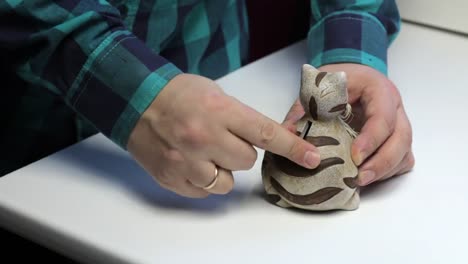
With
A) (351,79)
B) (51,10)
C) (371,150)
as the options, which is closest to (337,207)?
(371,150)

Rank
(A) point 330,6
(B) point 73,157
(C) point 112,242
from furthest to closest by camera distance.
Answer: (A) point 330,6
(B) point 73,157
(C) point 112,242

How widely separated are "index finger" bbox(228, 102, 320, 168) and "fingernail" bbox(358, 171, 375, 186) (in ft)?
0.17

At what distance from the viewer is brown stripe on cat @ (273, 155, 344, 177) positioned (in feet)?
1.77

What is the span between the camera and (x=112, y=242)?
20.5 inches

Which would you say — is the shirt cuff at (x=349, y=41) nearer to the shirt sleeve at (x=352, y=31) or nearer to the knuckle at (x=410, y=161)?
the shirt sleeve at (x=352, y=31)

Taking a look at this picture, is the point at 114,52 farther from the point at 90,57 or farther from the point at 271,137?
the point at 271,137

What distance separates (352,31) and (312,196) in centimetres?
27

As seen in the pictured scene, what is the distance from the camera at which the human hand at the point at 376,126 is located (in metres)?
0.58

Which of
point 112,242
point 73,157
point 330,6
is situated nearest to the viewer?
point 112,242

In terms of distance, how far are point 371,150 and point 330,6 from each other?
10.3 inches

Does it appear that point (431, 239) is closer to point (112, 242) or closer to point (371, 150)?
point (371, 150)

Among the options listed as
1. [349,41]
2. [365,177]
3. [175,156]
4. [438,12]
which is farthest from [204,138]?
[438,12]

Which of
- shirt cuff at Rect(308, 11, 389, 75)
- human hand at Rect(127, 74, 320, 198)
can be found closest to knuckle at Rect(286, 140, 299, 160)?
human hand at Rect(127, 74, 320, 198)

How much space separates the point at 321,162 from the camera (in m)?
0.54
